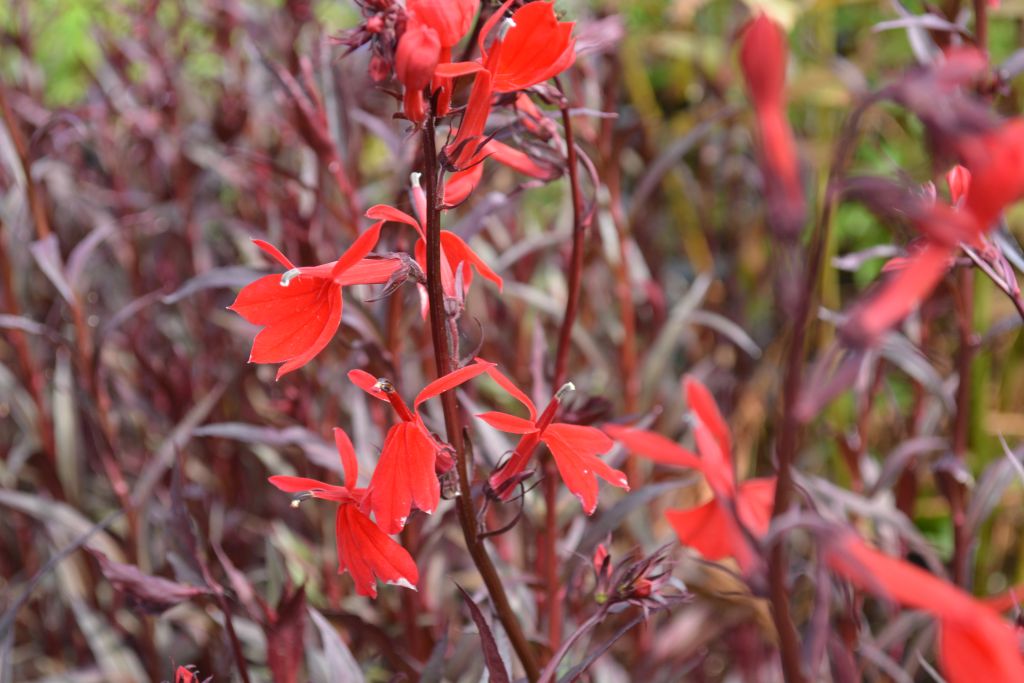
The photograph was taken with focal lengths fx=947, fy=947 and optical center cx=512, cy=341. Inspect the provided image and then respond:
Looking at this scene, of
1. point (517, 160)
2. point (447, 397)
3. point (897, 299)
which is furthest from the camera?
point (517, 160)

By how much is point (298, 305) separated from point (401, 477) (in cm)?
13

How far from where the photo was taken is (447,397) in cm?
58

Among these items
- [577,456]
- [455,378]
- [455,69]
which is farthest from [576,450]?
[455,69]

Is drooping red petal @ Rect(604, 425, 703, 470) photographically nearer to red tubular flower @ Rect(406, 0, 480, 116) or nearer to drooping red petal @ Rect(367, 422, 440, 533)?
drooping red petal @ Rect(367, 422, 440, 533)

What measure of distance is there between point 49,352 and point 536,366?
125 cm

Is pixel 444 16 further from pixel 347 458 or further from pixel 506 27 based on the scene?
pixel 347 458

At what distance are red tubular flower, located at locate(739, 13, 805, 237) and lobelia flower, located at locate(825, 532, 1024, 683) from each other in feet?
0.43

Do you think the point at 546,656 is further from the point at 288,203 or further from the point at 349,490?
the point at 288,203

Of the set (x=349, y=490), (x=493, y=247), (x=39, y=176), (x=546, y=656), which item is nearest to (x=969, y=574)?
(x=546, y=656)

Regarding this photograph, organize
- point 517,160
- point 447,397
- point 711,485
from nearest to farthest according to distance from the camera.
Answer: point 711,485 < point 447,397 < point 517,160

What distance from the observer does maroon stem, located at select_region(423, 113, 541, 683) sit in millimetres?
553

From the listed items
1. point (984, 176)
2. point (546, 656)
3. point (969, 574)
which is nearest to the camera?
point (984, 176)

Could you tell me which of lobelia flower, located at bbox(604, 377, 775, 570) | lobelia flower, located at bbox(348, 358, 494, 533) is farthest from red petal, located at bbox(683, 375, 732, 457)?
lobelia flower, located at bbox(348, 358, 494, 533)

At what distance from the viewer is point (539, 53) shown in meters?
0.56
